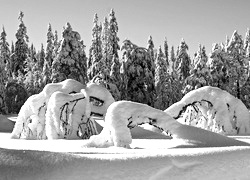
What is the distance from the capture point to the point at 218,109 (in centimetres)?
1266

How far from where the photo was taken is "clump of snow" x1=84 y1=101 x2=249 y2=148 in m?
6.97

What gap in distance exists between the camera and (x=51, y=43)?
183ft

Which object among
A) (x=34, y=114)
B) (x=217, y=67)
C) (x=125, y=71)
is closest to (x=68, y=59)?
(x=125, y=71)

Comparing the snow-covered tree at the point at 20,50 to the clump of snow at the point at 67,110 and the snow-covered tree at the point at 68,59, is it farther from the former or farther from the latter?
the clump of snow at the point at 67,110

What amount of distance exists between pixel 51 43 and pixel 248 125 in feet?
156

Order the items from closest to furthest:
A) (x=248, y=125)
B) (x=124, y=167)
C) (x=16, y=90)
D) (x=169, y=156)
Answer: (x=124, y=167)
(x=169, y=156)
(x=248, y=125)
(x=16, y=90)

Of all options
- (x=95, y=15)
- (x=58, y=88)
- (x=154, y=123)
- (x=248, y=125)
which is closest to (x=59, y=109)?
(x=58, y=88)

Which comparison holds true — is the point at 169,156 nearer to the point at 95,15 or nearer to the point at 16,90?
the point at 16,90

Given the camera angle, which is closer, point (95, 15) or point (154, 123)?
point (154, 123)

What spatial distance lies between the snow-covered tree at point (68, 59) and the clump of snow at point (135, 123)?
23.9 metres

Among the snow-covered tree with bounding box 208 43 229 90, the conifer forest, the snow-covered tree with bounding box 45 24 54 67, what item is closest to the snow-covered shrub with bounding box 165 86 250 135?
the conifer forest

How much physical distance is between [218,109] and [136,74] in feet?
60.3

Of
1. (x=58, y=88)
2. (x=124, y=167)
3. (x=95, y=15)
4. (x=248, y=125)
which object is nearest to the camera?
(x=124, y=167)

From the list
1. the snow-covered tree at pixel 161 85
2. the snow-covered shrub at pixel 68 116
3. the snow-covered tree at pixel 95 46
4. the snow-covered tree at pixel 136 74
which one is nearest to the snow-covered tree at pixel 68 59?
the snow-covered tree at pixel 136 74
